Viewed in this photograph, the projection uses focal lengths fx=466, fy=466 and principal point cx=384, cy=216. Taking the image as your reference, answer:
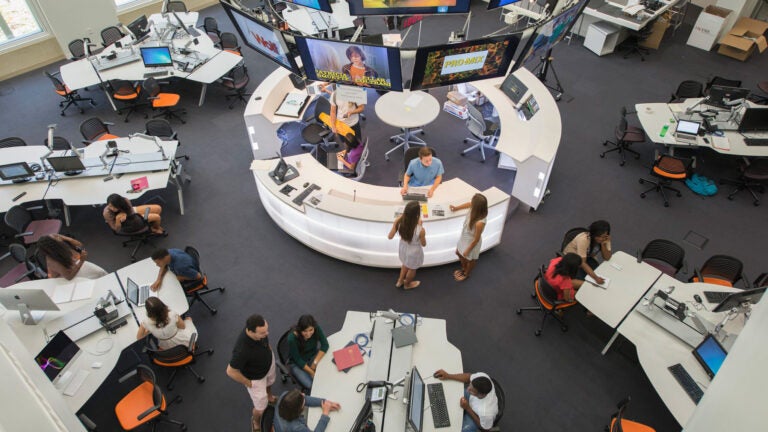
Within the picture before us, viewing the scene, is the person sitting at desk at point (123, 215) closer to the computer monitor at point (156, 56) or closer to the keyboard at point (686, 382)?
the computer monitor at point (156, 56)

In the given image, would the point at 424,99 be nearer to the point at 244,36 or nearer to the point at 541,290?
the point at 244,36

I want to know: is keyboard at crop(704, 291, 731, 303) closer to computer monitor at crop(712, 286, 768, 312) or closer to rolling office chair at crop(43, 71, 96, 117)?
computer monitor at crop(712, 286, 768, 312)

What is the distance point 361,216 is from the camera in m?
5.96

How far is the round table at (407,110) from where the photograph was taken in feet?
25.2

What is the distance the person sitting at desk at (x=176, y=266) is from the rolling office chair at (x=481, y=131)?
4981 millimetres

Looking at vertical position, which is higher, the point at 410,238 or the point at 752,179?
the point at 410,238

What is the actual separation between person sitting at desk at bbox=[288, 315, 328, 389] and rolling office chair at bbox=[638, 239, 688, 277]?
407cm

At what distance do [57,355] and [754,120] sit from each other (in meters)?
10.1

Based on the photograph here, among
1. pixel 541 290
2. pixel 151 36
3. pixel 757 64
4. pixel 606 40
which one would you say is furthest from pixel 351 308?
pixel 757 64

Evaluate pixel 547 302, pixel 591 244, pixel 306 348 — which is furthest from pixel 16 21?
pixel 591 244

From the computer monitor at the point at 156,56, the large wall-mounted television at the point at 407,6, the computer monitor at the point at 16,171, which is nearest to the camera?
the large wall-mounted television at the point at 407,6

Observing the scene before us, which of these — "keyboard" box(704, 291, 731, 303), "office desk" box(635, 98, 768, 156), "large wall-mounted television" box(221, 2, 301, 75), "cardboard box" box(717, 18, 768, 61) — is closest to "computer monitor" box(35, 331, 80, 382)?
"large wall-mounted television" box(221, 2, 301, 75)

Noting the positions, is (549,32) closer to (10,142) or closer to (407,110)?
(407,110)

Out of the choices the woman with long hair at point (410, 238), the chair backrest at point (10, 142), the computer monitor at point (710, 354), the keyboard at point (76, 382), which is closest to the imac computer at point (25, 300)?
the keyboard at point (76, 382)
